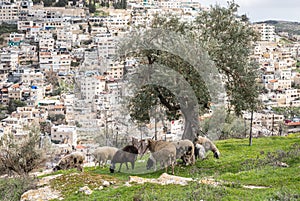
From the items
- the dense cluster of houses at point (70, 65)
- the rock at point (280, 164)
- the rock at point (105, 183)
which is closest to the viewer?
the rock at point (105, 183)

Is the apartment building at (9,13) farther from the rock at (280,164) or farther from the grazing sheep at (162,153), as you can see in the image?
A: the rock at (280,164)

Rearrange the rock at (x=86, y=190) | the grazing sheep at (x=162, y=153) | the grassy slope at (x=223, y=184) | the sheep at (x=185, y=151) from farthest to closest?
the sheep at (x=185, y=151) < the grazing sheep at (x=162, y=153) < the rock at (x=86, y=190) < the grassy slope at (x=223, y=184)

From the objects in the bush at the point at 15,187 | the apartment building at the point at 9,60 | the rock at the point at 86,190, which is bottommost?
the bush at the point at 15,187

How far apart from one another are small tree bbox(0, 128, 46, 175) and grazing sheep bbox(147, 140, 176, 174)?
2982mm

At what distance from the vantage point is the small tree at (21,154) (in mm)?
12148

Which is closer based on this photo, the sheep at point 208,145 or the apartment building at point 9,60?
the sheep at point 208,145

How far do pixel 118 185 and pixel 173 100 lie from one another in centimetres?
390

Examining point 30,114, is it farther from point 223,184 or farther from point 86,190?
point 223,184

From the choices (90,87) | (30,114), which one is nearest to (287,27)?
(30,114)

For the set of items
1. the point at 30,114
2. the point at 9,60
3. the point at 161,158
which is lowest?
the point at 30,114

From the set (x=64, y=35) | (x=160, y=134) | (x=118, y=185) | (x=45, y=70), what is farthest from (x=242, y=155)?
(x=64, y=35)

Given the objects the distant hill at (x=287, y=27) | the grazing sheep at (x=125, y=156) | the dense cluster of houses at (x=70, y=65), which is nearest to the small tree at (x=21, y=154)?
the grazing sheep at (x=125, y=156)

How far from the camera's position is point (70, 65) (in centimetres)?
8462

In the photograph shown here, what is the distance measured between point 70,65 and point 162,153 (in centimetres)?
7494
